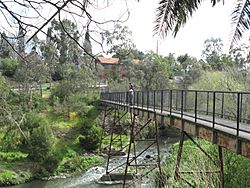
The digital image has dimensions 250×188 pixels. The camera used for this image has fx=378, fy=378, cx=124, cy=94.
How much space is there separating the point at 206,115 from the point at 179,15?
24.2 ft

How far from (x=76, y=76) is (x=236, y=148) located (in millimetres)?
30328

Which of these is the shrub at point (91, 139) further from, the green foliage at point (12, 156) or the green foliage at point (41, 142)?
the green foliage at point (41, 142)

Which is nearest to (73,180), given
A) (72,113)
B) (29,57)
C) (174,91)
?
(174,91)

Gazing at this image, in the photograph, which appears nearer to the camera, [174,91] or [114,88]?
[174,91]

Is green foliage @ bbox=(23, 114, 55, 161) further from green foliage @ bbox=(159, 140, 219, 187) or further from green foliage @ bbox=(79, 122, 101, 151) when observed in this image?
green foliage @ bbox=(159, 140, 219, 187)

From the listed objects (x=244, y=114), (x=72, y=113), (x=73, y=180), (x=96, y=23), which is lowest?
(x=73, y=180)

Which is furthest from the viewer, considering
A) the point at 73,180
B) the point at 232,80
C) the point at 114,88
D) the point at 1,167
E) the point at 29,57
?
the point at 114,88

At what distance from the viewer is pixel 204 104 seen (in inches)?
408

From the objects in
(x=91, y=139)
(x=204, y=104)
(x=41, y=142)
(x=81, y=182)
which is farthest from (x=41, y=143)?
(x=204, y=104)

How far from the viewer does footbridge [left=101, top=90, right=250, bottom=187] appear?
6.95 m

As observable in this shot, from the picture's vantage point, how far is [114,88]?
Result: 38.5 meters

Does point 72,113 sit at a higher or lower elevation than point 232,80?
lower

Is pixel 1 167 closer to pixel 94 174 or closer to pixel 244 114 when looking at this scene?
pixel 94 174

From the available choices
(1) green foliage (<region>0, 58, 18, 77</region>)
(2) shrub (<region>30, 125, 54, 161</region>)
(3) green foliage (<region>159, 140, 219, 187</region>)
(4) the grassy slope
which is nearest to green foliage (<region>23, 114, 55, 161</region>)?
(2) shrub (<region>30, 125, 54, 161</region>)
